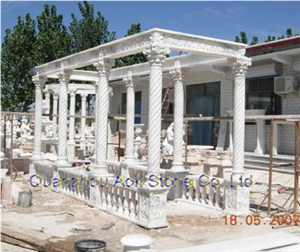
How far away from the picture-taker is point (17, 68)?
97.2 ft

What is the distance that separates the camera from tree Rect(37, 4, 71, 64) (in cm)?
3014

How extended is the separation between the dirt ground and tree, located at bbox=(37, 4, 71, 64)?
20947mm

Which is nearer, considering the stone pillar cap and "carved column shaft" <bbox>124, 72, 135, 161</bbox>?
the stone pillar cap

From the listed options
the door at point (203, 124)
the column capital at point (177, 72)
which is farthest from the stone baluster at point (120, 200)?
the door at point (203, 124)

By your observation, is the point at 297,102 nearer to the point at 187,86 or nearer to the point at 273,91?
the point at 273,91

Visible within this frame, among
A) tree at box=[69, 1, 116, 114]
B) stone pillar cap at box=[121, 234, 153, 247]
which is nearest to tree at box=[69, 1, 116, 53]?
tree at box=[69, 1, 116, 114]

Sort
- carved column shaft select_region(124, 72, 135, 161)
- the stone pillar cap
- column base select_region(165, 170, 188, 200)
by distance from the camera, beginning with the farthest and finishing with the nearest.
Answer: carved column shaft select_region(124, 72, 135, 161)
column base select_region(165, 170, 188, 200)
the stone pillar cap

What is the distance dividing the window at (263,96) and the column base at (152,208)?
960 centimetres

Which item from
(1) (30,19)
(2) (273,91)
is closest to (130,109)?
(2) (273,91)

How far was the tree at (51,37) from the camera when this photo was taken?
3014cm

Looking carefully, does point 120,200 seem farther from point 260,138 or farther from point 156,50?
point 260,138

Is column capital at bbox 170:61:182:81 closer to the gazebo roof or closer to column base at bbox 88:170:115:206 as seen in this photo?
the gazebo roof

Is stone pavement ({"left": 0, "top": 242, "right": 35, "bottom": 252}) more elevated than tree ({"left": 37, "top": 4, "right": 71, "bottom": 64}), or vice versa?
tree ({"left": 37, "top": 4, "right": 71, "bottom": 64})
